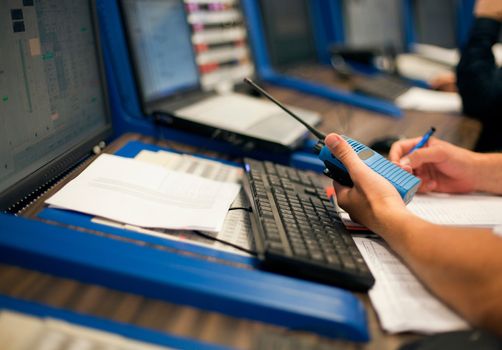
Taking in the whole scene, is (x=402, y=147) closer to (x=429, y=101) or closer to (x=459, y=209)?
(x=459, y=209)

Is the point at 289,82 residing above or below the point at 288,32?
below

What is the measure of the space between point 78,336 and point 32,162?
0.43 metres

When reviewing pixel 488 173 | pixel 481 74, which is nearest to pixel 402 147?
pixel 488 173

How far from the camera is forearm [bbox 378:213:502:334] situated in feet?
1.74

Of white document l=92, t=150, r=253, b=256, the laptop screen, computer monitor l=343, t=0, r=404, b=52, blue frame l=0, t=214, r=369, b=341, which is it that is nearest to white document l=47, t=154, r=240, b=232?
white document l=92, t=150, r=253, b=256

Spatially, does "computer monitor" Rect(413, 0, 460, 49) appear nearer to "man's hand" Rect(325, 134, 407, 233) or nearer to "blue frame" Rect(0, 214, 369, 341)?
"man's hand" Rect(325, 134, 407, 233)

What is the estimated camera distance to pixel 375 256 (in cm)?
71

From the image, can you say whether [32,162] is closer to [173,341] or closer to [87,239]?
[87,239]

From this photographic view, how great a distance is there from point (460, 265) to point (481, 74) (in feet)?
3.97

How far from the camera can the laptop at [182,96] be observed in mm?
1088

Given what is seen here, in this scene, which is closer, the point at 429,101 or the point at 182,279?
the point at 182,279

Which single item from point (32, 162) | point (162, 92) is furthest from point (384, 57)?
point (32, 162)

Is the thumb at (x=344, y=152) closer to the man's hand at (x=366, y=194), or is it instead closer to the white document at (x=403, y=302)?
the man's hand at (x=366, y=194)

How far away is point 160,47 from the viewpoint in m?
1.21
